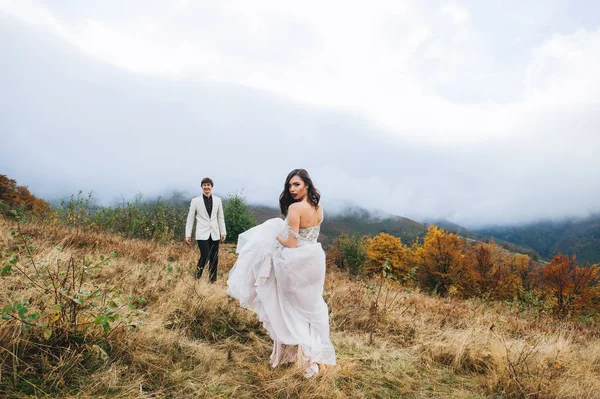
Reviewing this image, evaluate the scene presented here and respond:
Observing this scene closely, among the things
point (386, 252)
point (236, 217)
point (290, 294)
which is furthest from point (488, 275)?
point (290, 294)

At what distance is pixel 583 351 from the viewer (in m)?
5.32

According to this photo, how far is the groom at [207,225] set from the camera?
7438 millimetres

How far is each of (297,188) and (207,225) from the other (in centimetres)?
Answer: 450

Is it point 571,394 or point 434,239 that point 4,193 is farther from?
Answer: point 434,239

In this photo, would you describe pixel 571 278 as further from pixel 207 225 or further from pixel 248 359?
pixel 248 359

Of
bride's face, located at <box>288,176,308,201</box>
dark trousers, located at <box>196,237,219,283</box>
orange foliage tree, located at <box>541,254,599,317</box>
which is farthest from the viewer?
orange foliage tree, located at <box>541,254,599,317</box>

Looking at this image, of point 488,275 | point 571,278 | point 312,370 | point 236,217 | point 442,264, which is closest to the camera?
point 312,370

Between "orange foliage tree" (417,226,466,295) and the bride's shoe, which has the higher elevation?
the bride's shoe

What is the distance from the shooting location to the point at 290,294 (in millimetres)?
3797

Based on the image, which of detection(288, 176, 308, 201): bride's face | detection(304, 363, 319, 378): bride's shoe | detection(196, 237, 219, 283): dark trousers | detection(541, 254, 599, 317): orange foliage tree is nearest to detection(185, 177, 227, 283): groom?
detection(196, 237, 219, 283): dark trousers

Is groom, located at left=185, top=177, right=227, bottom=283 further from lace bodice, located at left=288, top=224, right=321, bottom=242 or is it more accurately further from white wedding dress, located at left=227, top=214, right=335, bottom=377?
lace bodice, located at left=288, top=224, right=321, bottom=242

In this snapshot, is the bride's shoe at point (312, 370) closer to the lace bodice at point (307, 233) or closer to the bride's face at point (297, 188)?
the lace bodice at point (307, 233)

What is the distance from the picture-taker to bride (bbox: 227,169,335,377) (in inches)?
144

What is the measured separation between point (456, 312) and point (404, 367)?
4452 millimetres
